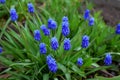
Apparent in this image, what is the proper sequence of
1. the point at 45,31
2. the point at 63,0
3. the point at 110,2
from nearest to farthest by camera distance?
the point at 45,31 < the point at 63,0 < the point at 110,2

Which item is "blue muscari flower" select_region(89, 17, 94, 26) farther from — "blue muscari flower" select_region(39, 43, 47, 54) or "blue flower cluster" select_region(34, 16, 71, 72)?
"blue muscari flower" select_region(39, 43, 47, 54)

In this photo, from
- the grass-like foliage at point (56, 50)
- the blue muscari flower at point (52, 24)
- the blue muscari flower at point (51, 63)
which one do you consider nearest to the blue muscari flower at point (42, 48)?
the grass-like foliage at point (56, 50)

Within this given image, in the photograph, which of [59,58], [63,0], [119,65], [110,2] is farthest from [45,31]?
[110,2]

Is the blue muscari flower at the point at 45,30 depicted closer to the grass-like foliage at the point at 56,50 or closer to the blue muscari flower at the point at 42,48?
the grass-like foliage at the point at 56,50

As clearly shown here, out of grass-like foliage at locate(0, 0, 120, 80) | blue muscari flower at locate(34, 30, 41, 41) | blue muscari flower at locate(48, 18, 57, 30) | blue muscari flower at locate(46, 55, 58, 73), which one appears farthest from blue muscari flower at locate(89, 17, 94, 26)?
blue muscari flower at locate(46, 55, 58, 73)

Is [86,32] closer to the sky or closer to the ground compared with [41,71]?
closer to the sky

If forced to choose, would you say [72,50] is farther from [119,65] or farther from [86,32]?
[119,65]

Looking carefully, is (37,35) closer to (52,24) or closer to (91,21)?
(52,24)

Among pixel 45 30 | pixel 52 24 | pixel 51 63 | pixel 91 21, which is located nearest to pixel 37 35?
pixel 45 30
